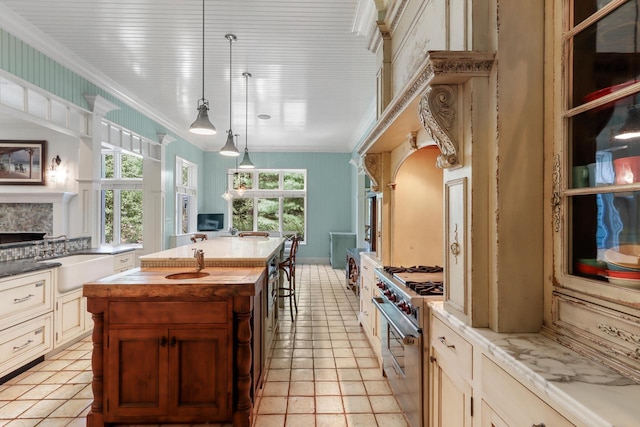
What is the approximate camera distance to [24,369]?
9.45ft

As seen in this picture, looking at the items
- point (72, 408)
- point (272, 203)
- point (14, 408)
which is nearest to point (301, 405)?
point (72, 408)

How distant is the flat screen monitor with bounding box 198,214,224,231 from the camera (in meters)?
8.62

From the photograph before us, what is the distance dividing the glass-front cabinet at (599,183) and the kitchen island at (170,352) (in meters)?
1.65

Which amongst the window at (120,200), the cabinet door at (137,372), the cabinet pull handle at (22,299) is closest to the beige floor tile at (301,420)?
the cabinet door at (137,372)

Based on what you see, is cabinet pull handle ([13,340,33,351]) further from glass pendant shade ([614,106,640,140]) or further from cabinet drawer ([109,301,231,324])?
glass pendant shade ([614,106,640,140])

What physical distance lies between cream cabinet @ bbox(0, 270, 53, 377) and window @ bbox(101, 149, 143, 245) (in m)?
3.80

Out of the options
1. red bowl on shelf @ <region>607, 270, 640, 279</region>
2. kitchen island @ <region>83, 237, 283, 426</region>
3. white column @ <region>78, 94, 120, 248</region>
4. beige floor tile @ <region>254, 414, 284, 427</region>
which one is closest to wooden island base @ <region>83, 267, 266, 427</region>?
kitchen island @ <region>83, 237, 283, 426</region>

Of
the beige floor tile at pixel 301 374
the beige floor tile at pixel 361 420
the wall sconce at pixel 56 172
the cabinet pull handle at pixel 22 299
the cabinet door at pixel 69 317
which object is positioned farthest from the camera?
the wall sconce at pixel 56 172

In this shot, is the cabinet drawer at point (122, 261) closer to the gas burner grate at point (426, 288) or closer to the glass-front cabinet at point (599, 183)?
the gas burner grate at point (426, 288)

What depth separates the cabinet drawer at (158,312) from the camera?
2.04 m

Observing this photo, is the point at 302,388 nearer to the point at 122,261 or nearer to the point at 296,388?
the point at 296,388

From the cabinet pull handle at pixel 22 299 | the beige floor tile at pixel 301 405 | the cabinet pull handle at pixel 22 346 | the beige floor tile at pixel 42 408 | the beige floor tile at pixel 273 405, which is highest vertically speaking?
the cabinet pull handle at pixel 22 299

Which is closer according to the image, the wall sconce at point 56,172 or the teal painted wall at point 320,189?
the wall sconce at point 56,172

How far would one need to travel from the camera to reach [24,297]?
277cm
